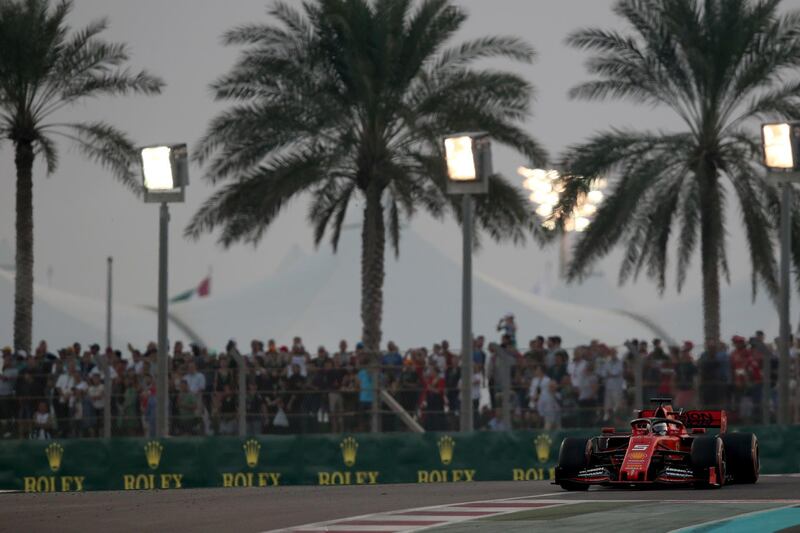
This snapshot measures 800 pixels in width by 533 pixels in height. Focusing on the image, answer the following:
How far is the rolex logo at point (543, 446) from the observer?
74.4 ft

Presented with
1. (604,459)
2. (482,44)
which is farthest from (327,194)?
(604,459)

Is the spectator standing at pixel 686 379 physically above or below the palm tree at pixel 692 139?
below

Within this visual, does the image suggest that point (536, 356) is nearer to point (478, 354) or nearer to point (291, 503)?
point (478, 354)

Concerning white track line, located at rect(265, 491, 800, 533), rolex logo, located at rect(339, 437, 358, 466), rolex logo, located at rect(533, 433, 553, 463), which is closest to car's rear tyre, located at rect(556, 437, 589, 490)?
white track line, located at rect(265, 491, 800, 533)

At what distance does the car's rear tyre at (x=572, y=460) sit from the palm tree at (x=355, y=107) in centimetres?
1401

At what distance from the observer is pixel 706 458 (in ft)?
57.9

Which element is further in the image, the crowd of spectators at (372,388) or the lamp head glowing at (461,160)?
the crowd of spectators at (372,388)

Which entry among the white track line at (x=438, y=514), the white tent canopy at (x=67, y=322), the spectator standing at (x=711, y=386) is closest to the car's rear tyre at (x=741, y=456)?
the white track line at (x=438, y=514)

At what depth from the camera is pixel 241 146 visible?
3228 centimetres

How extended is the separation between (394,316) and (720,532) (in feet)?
123

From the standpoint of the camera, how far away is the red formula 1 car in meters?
17.7

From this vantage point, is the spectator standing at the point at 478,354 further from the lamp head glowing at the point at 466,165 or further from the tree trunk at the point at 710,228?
the tree trunk at the point at 710,228

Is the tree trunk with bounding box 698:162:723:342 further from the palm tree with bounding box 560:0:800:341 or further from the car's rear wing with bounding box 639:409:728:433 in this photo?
the car's rear wing with bounding box 639:409:728:433

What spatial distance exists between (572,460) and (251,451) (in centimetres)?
627
